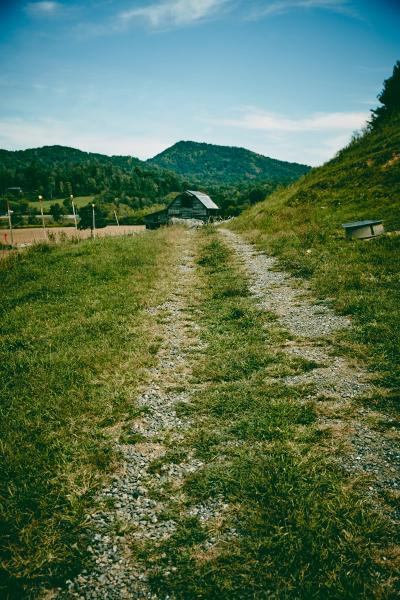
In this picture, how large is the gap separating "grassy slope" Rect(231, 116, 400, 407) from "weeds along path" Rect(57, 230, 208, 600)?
3266mm

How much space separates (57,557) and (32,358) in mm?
4481

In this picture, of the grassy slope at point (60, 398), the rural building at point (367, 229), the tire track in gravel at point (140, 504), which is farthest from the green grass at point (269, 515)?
the rural building at point (367, 229)

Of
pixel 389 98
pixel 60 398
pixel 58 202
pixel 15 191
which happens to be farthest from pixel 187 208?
pixel 15 191

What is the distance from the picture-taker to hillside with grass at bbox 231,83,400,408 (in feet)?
22.4

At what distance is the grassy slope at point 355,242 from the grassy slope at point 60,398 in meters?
4.35

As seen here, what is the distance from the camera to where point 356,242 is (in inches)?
554

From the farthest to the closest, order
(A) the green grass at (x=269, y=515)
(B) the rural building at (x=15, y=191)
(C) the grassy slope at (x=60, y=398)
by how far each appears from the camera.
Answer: (B) the rural building at (x=15, y=191) < (C) the grassy slope at (x=60, y=398) < (A) the green grass at (x=269, y=515)

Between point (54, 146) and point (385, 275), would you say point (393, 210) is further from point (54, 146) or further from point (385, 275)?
point (54, 146)

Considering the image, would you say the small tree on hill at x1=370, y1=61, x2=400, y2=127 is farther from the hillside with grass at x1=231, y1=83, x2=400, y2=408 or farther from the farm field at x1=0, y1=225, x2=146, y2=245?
the farm field at x1=0, y1=225, x2=146, y2=245

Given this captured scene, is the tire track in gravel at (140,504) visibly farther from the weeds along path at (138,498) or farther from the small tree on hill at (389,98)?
the small tree on hill at (389,98)

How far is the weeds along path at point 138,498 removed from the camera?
298 cm

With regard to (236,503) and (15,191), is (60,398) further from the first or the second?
(15,191)

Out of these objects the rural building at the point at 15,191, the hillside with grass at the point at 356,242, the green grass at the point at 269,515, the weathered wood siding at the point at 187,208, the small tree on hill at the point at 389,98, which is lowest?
the green grass at the point at 269,515

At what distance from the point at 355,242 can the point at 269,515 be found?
1310 centimetres
